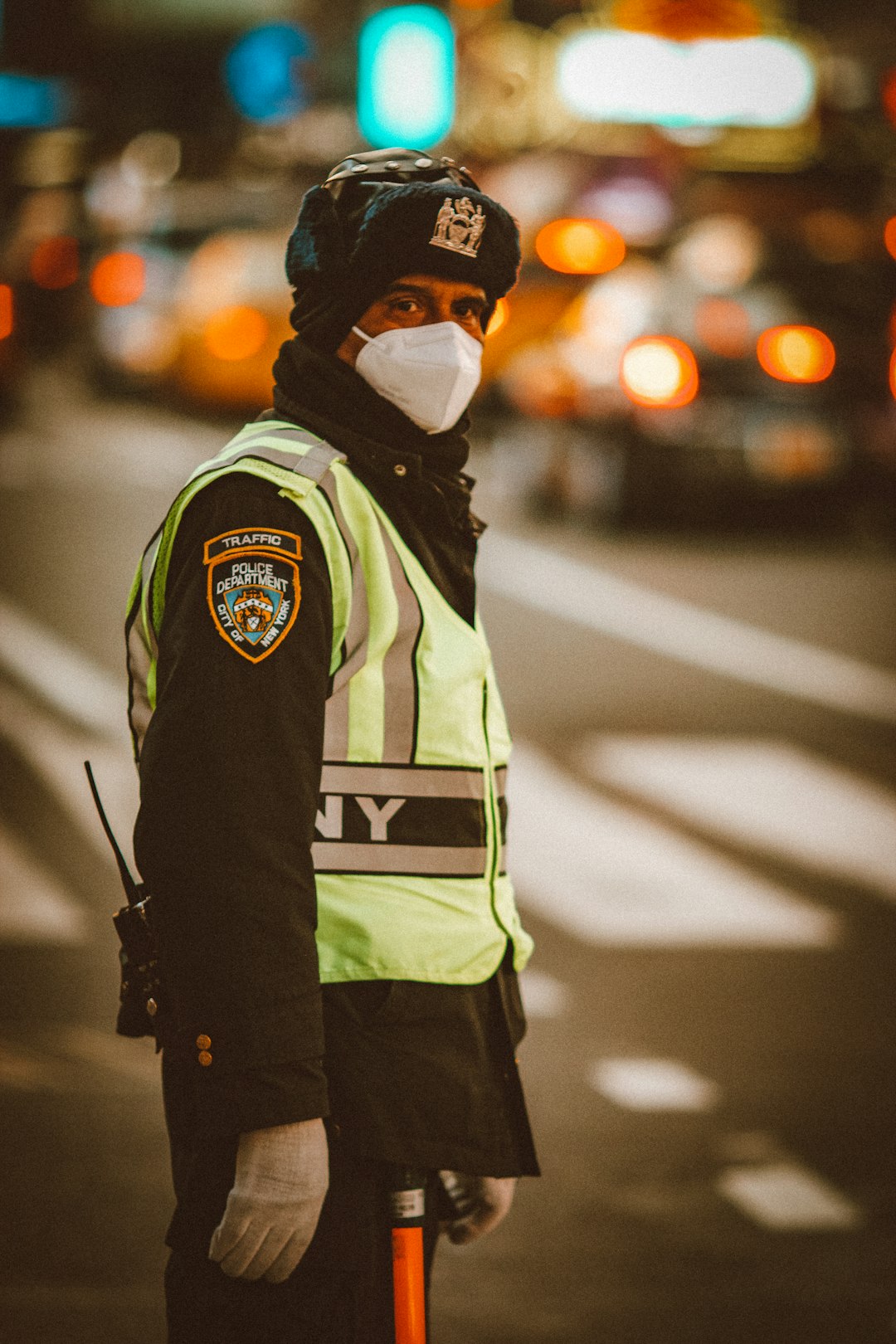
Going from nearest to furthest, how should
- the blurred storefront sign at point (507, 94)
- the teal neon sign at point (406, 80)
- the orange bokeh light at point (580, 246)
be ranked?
1. the orange bokeh light at point (580, 246)
2. the teal neon sign at point (406, 80)
3. the blurred storefront sign at point (507, 94)

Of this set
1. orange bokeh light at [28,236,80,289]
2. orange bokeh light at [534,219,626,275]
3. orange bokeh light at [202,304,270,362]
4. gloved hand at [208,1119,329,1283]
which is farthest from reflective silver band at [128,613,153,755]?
orange bokeh light at [28,236,80,289]

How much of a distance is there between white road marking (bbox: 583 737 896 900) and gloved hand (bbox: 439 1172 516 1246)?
152 inches

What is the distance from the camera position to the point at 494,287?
2.78 m

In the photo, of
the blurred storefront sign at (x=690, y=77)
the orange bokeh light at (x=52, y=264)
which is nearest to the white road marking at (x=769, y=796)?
the blurred storefront sign at (x=690, y=77)

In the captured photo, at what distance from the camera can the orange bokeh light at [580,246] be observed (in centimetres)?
2055

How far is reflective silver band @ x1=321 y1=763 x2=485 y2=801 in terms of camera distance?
2.52 meters

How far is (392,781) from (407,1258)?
594mm

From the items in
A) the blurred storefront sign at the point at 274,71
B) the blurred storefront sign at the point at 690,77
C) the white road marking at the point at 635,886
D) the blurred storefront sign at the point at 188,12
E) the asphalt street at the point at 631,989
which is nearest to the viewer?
the asphalt street at the point at 631,989

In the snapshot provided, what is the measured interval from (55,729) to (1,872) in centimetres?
172

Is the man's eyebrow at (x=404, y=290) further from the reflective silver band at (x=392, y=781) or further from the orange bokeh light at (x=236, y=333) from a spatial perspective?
the orange bokeh light at (x=236, y=333)

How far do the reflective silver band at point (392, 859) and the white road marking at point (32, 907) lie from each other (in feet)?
11.3

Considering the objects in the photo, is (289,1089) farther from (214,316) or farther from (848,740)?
(214,316)

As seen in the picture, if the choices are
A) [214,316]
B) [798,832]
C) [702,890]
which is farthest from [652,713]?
[214,316]

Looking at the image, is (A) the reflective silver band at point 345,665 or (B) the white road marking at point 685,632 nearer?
(A) the reflective silver band at point 345,665
